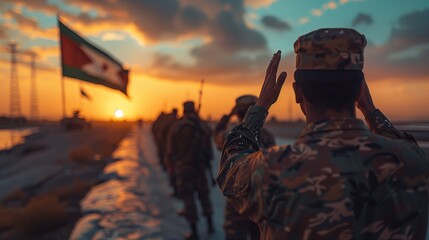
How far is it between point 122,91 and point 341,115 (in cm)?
1392

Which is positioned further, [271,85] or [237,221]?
[237,221]

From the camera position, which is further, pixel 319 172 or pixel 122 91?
pixel 122 91

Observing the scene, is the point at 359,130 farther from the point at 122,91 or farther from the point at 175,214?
the point at 122,91

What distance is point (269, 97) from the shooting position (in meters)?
1.78

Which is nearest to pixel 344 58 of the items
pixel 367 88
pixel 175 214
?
pixel 367 88

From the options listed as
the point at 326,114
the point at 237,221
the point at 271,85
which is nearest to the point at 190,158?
the point at 237,221

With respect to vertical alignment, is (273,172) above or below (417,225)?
above

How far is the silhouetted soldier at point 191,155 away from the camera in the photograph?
715 centimetres

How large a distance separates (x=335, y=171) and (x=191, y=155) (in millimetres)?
5805

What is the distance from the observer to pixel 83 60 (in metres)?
12.1

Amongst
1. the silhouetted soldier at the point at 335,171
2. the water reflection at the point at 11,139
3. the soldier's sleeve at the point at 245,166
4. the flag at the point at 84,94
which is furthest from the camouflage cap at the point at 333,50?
the water reflection at the point at 11,139

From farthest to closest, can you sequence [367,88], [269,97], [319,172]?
1. [367,88]
2. [269,97]
3. [319,172]

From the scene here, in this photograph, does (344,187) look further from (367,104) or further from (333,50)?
(367,104)

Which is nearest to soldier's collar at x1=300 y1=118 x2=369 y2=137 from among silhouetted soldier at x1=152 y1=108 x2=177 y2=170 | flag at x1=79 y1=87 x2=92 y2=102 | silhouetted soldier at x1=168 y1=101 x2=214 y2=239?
silhouetted soldier at x1=168 y1=101 x2=214 y2=239
